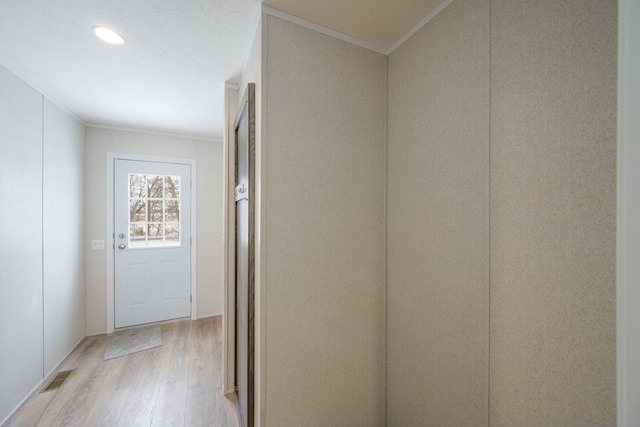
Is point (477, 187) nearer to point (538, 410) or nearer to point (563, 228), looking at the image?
point (563, 228)

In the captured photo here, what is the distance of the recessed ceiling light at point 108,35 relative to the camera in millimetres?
1521

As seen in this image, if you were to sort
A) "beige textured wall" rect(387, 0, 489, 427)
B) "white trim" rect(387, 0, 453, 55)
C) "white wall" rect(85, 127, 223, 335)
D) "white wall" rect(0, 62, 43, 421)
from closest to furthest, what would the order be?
"beige textured wall" rect(387, 0, 489, 427) < "white trim" rect(387, 0, 453, 55) < "white wall" rect(0, 62, 43, 421) < "white wall" rect(85, 127, 223, 335)

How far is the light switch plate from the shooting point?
3.22 meters

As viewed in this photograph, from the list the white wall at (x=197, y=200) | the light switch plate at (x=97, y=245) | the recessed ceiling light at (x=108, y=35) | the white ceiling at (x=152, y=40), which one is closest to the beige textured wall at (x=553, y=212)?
the white ceiling at (x=152, y=40)

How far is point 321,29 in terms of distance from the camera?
4.76ft

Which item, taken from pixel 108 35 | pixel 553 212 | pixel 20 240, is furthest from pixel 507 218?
pixel 20 240

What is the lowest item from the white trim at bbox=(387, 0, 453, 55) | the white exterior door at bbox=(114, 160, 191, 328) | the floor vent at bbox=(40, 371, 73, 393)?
the floor vent at bbox=(40, 371, 73, 393)

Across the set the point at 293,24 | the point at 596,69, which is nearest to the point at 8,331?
the point at 293,24

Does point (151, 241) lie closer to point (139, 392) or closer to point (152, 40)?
point (139, 392)

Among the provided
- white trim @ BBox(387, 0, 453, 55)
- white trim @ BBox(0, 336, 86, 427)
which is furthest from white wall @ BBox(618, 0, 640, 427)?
white trim @ BBox(0, 336, 86, 427)

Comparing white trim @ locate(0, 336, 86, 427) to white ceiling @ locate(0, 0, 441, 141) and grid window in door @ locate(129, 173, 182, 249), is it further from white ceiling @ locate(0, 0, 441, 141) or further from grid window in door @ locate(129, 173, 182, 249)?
white ceiling @ locate(0, 0, 441, 141)

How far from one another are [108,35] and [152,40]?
0.78 feet

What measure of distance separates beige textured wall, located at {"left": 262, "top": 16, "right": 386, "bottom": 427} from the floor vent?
2.31m

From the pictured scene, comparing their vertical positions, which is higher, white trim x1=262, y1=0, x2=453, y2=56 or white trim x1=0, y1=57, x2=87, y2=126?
white trim x1=0, y1=57, x2=87, y2=126
